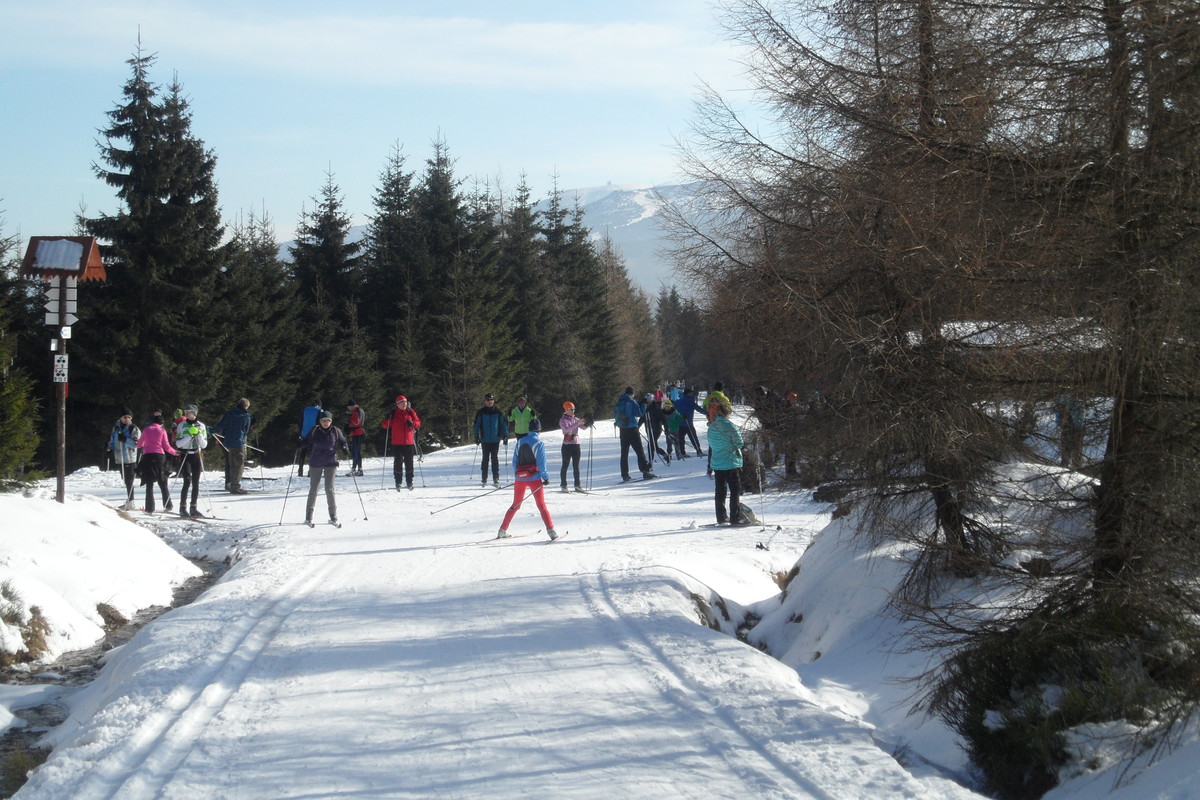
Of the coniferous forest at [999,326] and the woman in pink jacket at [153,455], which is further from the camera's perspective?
the woman in pink jacket at [153,455]

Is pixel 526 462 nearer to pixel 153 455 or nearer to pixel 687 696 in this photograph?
pixel 687 696

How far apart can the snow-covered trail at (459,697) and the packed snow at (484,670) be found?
26mm

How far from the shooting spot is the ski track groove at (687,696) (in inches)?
214

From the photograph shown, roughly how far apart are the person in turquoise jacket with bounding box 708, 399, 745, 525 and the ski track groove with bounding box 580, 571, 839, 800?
512 cm

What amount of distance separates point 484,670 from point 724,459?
812cm

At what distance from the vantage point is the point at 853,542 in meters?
9.68

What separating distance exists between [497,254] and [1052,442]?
4687cm

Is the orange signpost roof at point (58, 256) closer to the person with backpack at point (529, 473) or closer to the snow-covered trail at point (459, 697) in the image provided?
the snow-covered trail at point (459, 697)

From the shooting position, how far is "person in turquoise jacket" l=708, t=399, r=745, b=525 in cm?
1488

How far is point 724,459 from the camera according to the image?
49.5 ft

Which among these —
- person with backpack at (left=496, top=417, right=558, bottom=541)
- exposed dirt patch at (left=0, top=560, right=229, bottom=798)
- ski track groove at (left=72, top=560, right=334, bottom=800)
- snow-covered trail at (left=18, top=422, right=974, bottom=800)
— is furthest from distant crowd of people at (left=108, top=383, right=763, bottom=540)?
ski track groove at (left=72, top=560, right=334, bottom=800)

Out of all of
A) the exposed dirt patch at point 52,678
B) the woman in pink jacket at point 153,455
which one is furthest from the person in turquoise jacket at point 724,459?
the woman in pink jacket at point 153,455

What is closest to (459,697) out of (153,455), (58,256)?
(58,256)

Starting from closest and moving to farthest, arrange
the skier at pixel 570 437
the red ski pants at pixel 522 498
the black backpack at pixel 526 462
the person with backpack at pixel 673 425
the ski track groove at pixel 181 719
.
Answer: the ski track groove at pixel 181 719, the red ski pants at pixel 522 498, the black backpack at pixel 526 462, the skier at pixel 570 437, the person with backpack at pixel 673 425
